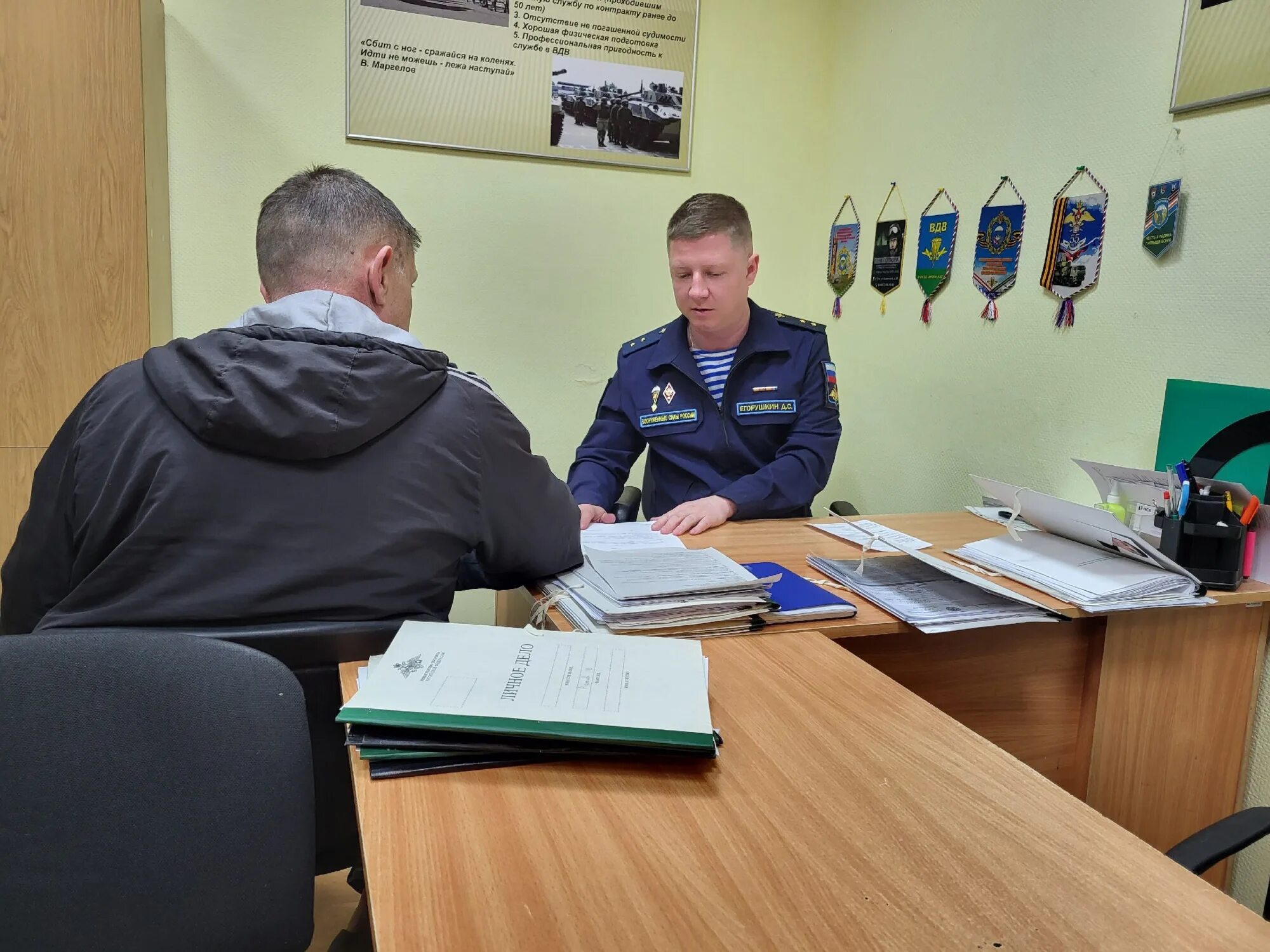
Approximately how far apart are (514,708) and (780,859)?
28 cm

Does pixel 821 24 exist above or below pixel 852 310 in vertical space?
above

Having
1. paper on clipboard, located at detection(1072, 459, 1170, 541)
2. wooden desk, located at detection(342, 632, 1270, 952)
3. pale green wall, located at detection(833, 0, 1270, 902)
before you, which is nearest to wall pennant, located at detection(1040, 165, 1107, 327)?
pale green wall, located at detection(833, 0, 1270, 902)

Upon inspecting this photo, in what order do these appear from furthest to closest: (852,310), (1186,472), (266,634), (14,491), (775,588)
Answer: (852,310) → (14,491) → (1186,472) → (775,588) → (266,634)

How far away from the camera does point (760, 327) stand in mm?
2180

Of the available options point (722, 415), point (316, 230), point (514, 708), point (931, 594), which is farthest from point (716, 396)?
point (514, 708)

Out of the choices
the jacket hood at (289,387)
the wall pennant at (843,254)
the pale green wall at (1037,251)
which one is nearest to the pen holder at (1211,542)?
the pale green wall at (1037,251)

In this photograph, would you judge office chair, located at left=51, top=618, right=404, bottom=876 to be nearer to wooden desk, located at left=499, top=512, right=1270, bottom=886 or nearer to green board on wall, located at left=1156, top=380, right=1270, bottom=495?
wooden desk, located at left=499, top=512, right=1270, bottom=886

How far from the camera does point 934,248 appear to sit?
2359 mm

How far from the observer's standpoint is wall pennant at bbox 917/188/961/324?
2.29 m

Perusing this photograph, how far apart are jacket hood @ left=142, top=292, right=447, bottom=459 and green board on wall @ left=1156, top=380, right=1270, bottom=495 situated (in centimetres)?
146

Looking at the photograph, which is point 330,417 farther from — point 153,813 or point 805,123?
point 805,123

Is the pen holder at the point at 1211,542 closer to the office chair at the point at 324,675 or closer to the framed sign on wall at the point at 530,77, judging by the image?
the office chair at the point at 324,675

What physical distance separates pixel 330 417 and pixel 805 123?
95.9 inches

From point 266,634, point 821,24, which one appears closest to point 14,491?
point 266,634
